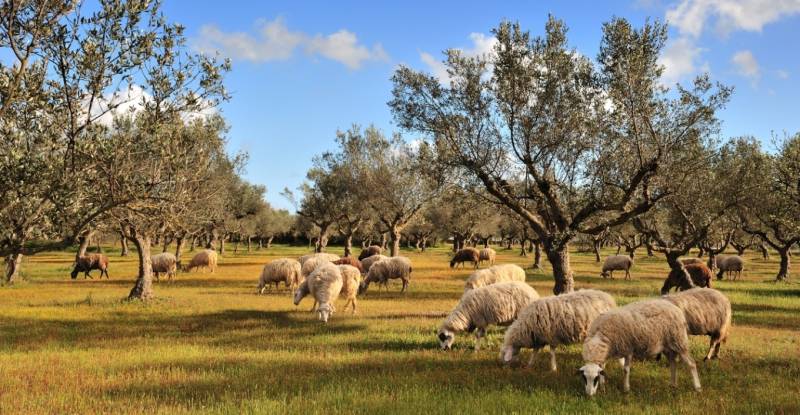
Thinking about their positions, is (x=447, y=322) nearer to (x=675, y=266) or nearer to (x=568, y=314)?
(x=568, y=314)

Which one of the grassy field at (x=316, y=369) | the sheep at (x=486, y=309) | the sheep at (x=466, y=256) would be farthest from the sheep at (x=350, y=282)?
the sheep at (x=466, y=256)

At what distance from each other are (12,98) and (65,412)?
5.79 meters

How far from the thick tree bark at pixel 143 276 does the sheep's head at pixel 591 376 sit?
20.1 m

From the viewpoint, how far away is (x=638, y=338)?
29.4 feet

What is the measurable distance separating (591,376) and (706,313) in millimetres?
4642

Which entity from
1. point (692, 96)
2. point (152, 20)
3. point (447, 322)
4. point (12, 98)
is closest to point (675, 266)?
point (692, 96)

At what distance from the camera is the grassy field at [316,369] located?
818 cm

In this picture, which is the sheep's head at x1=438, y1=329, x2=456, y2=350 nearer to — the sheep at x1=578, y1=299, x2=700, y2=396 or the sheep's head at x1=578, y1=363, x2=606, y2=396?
the sheep at x1=578, y1=299, x2=700, y2=396

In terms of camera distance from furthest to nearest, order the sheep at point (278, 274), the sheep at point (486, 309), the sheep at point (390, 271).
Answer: the sheep at point (390, 271) → the sheep at point (278, 274) → the sheep at point (486, 309)

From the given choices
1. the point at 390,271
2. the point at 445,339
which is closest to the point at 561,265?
the point at 445,339

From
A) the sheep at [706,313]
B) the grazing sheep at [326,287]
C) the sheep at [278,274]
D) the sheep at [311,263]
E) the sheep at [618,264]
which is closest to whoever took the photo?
the sheep at [706,313]

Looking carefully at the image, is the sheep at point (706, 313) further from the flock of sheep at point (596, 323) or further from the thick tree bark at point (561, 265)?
the thick tree bark at point (561, 265)

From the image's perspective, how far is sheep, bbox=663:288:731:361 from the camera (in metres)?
11.3

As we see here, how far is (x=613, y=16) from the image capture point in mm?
16812
